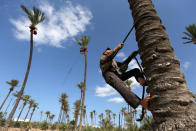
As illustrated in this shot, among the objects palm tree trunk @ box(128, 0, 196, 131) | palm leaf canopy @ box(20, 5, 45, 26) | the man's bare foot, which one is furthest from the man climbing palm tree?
palm leaf canopy @ box(20, 5, 45, 26)

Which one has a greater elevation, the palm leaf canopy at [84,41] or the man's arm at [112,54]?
the palm leaf canopy at [84,41]

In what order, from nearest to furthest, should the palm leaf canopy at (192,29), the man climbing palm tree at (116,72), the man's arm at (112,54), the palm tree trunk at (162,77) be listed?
the palm tree trunk at (162,77) → the man climbing palm tree at (116,72) → the man's arm at (112,54) → the palm leaf canopy at (192,29)

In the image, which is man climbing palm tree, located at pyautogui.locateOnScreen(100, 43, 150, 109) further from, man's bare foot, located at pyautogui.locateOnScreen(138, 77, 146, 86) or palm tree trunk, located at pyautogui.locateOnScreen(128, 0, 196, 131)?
palm tree trunk, located at pyautogui.locateOnScreen(128, 0, 196, 131)

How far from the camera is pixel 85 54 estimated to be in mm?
17422

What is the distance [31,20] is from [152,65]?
52.2 ft

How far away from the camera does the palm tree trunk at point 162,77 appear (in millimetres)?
1255

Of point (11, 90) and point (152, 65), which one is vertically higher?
Result: point (11, 90)

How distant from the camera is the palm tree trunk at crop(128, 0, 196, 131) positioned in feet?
4.12

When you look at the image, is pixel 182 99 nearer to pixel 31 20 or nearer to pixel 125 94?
pixel 125 94

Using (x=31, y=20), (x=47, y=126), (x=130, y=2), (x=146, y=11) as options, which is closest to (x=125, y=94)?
(x=146, y=11)

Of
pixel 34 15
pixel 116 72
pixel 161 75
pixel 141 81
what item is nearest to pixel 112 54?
pixel 116 72

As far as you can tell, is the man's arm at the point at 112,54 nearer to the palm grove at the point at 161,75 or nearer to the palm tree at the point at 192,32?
the palm grove at the point at 161,75

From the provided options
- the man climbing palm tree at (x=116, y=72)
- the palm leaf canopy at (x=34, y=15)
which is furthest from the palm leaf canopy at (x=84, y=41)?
the man climbing palm tree at (x=116, y=72)

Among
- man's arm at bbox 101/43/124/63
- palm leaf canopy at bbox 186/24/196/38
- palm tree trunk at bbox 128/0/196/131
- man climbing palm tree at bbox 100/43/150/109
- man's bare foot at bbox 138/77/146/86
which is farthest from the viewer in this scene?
palm leaf canopy at bbox 186/24/196/38
